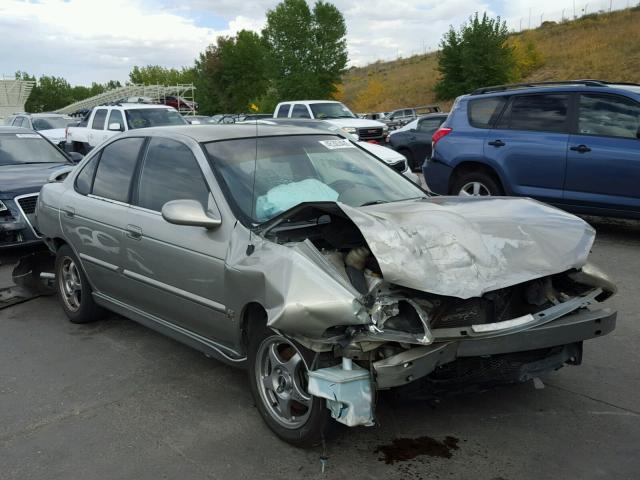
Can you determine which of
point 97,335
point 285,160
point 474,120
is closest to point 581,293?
point 285,160

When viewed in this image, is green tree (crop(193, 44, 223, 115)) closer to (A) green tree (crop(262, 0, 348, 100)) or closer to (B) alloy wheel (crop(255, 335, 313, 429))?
(A) green tree (crop(262, 0, 348, 100))

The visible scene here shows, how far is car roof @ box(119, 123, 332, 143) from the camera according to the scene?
14.1ft

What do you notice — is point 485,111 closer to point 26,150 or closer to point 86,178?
point 86,178

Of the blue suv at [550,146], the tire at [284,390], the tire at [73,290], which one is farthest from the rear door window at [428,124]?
the tire at [284,390]

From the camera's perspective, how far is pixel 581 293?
3.65 metres

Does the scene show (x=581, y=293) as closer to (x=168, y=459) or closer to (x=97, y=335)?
(x=168, y=459)

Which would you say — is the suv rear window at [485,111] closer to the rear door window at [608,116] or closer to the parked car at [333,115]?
the rear door window at [608,116]

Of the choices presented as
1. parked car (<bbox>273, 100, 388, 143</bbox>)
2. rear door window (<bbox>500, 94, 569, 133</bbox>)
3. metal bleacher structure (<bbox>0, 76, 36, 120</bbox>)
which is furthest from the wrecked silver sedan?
metal bleacher structure (<bbox>0, 76, 36, 120</bbox>)

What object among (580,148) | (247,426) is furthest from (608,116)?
(247,426)

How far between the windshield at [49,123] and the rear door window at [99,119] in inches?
203

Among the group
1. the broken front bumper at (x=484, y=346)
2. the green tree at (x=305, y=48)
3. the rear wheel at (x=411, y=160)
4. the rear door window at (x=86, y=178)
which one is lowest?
the rear wheel at (x=411, y=160)

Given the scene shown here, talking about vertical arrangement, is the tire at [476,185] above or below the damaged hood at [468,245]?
below

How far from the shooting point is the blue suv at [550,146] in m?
7.37

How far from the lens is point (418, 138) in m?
16.1
